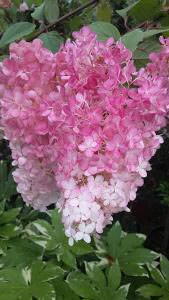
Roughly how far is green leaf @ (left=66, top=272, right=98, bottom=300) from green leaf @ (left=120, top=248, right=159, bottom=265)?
0.52 feet

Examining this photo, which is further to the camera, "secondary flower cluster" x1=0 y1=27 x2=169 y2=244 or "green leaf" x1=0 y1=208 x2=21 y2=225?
"green leaf" x1=0 y1=208 x2=21 y2=225

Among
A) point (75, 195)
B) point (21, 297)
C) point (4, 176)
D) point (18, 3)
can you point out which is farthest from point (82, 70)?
point (4, 176)

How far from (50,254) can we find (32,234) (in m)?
0.11

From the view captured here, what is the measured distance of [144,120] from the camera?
91 cm

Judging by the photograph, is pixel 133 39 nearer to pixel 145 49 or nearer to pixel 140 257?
pixel 145 49

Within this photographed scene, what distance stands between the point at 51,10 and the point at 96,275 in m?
0.78

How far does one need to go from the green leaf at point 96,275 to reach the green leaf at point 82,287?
2 cm

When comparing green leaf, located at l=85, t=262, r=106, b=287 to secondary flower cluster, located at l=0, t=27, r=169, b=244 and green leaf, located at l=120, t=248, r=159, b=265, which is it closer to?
green leaf, located at l=120, t=248, r=159, b=265

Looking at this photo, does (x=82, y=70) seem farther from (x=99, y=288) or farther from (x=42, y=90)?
(x=99, y=288)

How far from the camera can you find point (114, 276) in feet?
4.43

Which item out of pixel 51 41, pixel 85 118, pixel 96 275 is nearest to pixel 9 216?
pixel 96 275

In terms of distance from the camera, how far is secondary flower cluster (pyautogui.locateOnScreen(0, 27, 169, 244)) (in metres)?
0.85

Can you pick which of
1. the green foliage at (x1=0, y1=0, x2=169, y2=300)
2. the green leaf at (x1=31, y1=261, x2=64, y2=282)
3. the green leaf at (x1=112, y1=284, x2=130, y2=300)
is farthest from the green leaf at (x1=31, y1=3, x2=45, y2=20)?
the green leaf at (x1=112, y1=284, x2=130, y2=300)

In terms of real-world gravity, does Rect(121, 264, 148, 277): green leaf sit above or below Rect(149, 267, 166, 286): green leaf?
above
